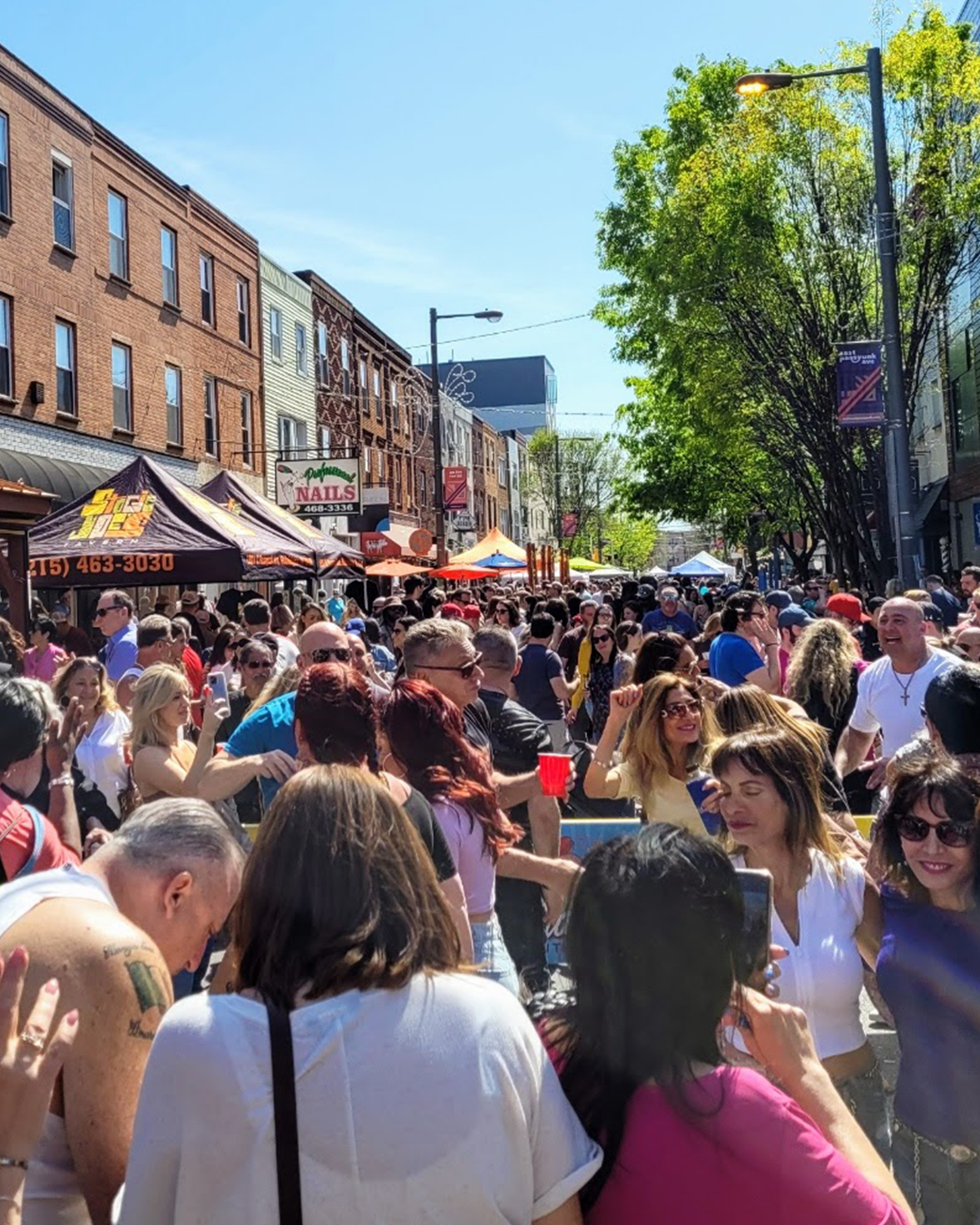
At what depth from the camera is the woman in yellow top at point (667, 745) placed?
4.93 m

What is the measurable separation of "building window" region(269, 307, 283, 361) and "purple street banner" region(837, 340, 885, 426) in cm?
2078

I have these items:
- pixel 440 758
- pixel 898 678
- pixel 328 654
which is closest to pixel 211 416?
pixel 328 654

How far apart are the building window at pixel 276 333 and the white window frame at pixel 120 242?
8260 millimetres

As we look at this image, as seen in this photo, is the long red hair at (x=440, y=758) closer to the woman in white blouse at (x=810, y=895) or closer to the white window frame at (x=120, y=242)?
the woman in white blouse at (x=810, y=895)

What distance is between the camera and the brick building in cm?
2062

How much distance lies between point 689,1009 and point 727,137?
67.5ft

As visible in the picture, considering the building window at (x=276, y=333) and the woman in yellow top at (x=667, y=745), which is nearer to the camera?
the woman in yellow top at (x=667, y=745)

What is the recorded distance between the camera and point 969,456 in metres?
32.5

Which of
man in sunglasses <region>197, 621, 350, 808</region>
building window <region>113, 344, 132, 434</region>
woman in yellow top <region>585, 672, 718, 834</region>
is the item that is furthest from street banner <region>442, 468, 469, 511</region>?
woman in yellow top <region>585, 672, 718, 834</region>

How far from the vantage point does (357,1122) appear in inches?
74.9

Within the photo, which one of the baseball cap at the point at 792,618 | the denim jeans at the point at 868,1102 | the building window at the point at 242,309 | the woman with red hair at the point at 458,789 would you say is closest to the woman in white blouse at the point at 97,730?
the woman with red hair at the point at 458,789

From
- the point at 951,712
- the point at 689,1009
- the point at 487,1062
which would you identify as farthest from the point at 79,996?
the point at 951,712

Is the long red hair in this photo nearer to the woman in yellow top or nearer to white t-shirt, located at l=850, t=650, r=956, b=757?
the woman in yellow top

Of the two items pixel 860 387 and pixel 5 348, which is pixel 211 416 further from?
pixel 860 387
